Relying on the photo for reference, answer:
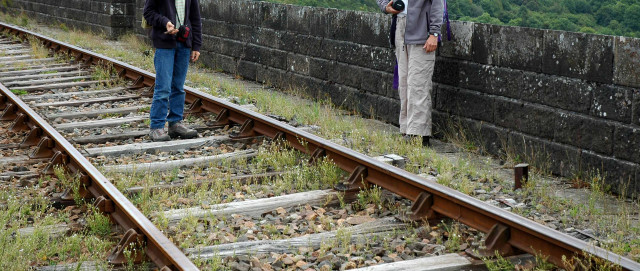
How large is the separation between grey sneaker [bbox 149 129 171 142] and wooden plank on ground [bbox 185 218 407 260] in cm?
303

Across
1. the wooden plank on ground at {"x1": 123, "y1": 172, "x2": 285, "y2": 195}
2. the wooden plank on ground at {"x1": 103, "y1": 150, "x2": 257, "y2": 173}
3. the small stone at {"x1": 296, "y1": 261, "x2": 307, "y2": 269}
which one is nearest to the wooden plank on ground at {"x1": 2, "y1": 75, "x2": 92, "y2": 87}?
the wooden plank on ground at {"x1": 103, "y1": 150, "x2": 257, "y2": 173}

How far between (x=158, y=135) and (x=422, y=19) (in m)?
2.73

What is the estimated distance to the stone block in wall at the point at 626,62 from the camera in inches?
226

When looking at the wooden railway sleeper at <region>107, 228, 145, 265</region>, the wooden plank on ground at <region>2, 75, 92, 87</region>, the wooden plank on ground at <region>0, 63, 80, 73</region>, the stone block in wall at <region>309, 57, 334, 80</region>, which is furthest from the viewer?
the wooden plank on ground at <region>0, 63, 80, 73</region>

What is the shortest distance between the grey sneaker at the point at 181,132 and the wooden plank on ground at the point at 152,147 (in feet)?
0.31

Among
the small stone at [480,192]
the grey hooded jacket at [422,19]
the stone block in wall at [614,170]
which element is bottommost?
the small stone at [480,192]

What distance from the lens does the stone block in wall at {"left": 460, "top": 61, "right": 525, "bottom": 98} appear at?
22.9 feet

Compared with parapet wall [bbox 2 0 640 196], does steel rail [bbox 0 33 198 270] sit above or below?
below

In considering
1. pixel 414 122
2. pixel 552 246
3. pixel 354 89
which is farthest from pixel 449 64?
pixel 552 246

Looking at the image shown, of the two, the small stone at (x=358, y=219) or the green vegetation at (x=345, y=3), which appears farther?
the green vegetation at (x=345, y=3)

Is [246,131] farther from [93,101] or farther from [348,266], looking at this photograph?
[348,266]

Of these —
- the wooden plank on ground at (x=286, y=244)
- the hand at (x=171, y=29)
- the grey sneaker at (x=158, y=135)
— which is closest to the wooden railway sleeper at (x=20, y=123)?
the grey sneaker at (x=158, y=135)

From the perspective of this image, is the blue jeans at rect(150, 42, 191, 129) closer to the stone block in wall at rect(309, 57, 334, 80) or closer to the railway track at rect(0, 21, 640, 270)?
the railway track at rect(0, 21, 640, 270)

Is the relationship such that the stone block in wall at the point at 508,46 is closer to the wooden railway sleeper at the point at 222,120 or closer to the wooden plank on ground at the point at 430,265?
the wooden railway sleeper at the point at 222,120
